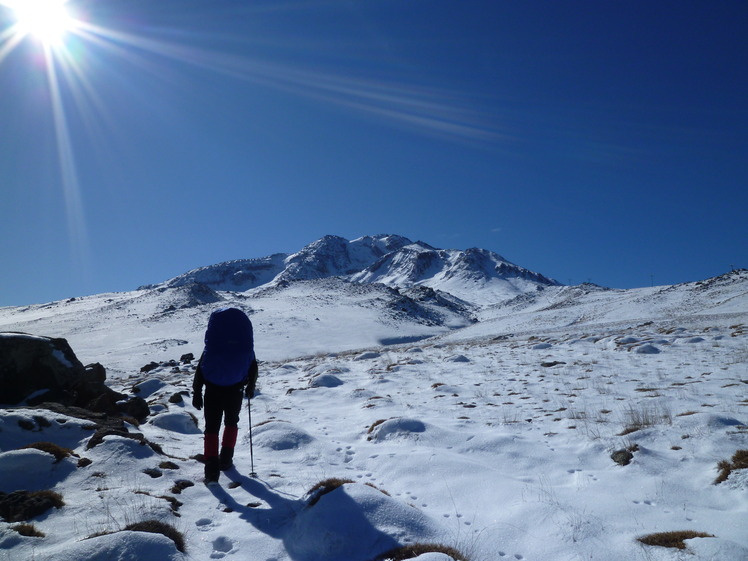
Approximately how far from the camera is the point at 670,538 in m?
4.05

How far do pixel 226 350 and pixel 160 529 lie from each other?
9.10ft

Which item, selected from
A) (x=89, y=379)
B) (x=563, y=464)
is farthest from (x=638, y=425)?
(x=89, y=379)

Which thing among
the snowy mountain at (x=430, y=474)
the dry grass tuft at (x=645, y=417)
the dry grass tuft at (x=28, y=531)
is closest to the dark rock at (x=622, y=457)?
the snowy mountain at (x=430, y=474)

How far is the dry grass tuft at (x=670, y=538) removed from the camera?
3963mm

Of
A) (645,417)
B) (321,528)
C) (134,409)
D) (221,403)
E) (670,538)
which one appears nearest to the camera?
(670,538)

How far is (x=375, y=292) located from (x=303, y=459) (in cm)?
7875

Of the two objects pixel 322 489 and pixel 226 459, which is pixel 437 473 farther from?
pixel 226 459

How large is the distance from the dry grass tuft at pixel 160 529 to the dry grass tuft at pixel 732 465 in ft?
20.7

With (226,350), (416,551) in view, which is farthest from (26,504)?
(416,551)

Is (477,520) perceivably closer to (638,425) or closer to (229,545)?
(229,545)

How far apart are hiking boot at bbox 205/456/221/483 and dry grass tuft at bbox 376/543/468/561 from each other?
3161mm

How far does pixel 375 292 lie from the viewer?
86.1m

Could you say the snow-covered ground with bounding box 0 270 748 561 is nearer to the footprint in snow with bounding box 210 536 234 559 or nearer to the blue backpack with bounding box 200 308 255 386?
the footprint in snow with bounding box 210 536 234 559

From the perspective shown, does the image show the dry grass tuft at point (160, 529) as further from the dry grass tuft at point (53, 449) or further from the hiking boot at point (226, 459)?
the dry grass tuft at point (53, 449)
